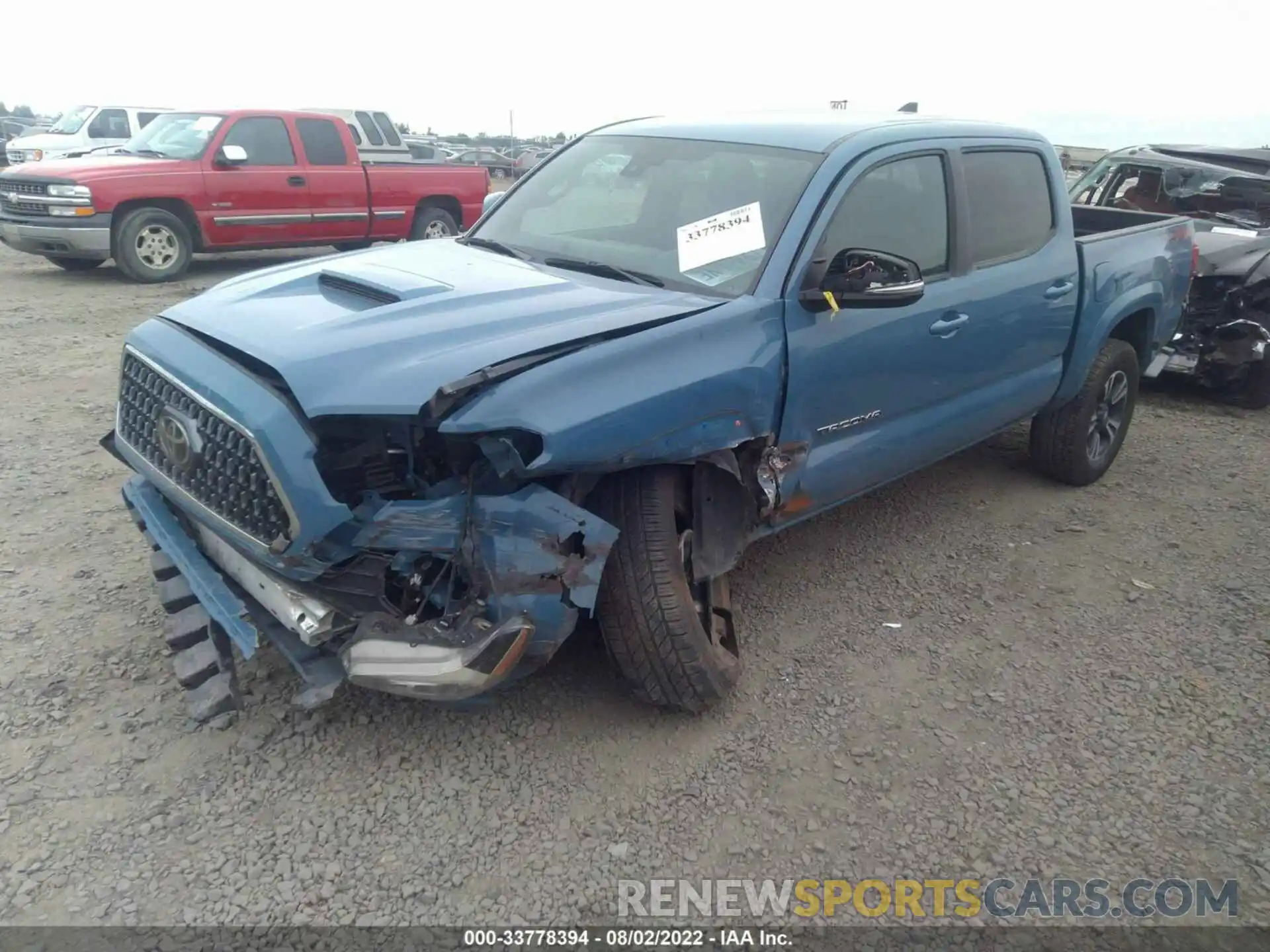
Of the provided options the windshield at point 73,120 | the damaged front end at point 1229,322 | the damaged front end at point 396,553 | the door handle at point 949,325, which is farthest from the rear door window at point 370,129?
the damaged front end at point 396,553

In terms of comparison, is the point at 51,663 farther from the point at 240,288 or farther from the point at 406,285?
the point at 406,285

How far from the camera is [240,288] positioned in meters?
3.32

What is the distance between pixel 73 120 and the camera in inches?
619

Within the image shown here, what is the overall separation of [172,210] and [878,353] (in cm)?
875

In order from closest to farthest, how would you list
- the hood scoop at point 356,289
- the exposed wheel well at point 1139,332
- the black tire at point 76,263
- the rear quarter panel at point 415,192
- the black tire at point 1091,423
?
the hood scoop at point 356,289 < the black tire at point 1091,423 < the exposed wheel well at point 1139,332 < the black tire at point 76,263 < the rear quarter panel at point 415,192

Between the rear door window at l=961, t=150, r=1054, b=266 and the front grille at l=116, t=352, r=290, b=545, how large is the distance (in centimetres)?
296

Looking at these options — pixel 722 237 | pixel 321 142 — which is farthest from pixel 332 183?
Result: pixel 722 237

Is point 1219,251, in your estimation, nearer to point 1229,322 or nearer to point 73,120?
point 1229,322

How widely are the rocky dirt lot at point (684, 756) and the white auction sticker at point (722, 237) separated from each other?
4.63 ft

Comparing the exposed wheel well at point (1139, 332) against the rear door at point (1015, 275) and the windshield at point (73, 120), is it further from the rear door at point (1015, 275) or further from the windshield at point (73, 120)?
the windshield at point (73, 120)

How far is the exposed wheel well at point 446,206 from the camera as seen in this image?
11617 mm

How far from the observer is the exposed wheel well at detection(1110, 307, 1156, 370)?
5.27 meters

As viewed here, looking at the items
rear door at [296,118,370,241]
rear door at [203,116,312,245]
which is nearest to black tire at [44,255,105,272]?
rear door at [203,116,312,245]

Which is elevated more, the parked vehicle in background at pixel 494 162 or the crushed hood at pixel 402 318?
the parked vehicle in background at pixel 494 162
